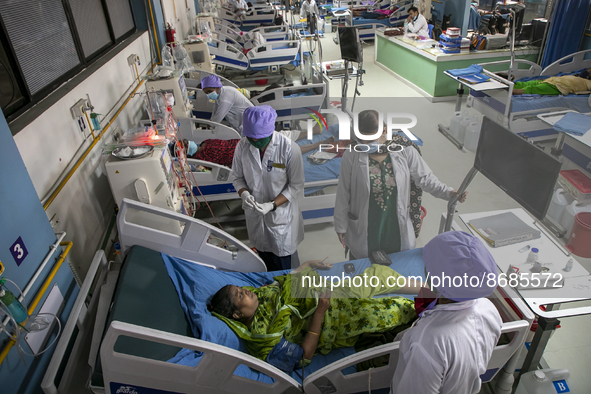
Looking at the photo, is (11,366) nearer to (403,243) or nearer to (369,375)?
(369,375)

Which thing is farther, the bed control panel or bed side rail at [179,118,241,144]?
bed side rail at [179,118,241,144]

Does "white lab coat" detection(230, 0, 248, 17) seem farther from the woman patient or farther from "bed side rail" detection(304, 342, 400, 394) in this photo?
"bed side rail" detection(304, 342, 400, 394)

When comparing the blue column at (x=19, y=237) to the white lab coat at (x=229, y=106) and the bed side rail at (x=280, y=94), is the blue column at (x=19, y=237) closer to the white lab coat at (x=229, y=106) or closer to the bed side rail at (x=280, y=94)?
the white lab coat at (x=229, y=106)

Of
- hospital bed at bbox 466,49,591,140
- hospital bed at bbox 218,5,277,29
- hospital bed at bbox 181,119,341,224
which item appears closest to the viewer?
hospital bed at bbox 181,119,341,224

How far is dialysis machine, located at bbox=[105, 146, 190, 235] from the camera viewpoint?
2.34m

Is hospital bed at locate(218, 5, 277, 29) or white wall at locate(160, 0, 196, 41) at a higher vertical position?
white wall at locate(160, 0, 196, 41)

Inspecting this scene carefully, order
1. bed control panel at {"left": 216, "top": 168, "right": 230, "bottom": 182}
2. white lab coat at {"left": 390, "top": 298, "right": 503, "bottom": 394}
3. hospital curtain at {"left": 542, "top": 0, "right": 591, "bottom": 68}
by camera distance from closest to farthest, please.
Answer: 1. white lab coat at {"left": 390, "top": 298, "right": 503, "bottom": 394}
2. bed control panel at {"left": 216, "top": 168, "right": 230, "bottom": 182}
3. hospital curtain at {"left": 542, "top": 0, "right": 591, "bottom": 68}

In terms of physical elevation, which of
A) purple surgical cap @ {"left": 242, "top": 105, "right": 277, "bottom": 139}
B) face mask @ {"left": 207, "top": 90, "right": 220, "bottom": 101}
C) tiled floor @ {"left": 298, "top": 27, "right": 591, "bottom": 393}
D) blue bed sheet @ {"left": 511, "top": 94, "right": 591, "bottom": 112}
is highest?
purple surgical cap @ {"left": 242, "top": 105, "right": 277, "bottom": 139}

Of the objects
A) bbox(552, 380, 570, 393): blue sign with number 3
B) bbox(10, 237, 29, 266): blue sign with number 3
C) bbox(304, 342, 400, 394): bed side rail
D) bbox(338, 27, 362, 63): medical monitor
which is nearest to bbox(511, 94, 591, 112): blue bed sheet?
bbox(338, 27, 362, 63): medical monitor

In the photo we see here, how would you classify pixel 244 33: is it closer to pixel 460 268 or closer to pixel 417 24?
pixel 417 24

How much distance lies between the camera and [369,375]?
5.72 ft

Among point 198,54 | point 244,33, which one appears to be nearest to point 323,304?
point 198,54

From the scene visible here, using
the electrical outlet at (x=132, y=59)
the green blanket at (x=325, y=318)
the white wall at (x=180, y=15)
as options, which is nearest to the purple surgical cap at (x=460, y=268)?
the green blanket at (x=325, y=318)

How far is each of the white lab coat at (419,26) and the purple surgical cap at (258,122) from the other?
6.30 meters
